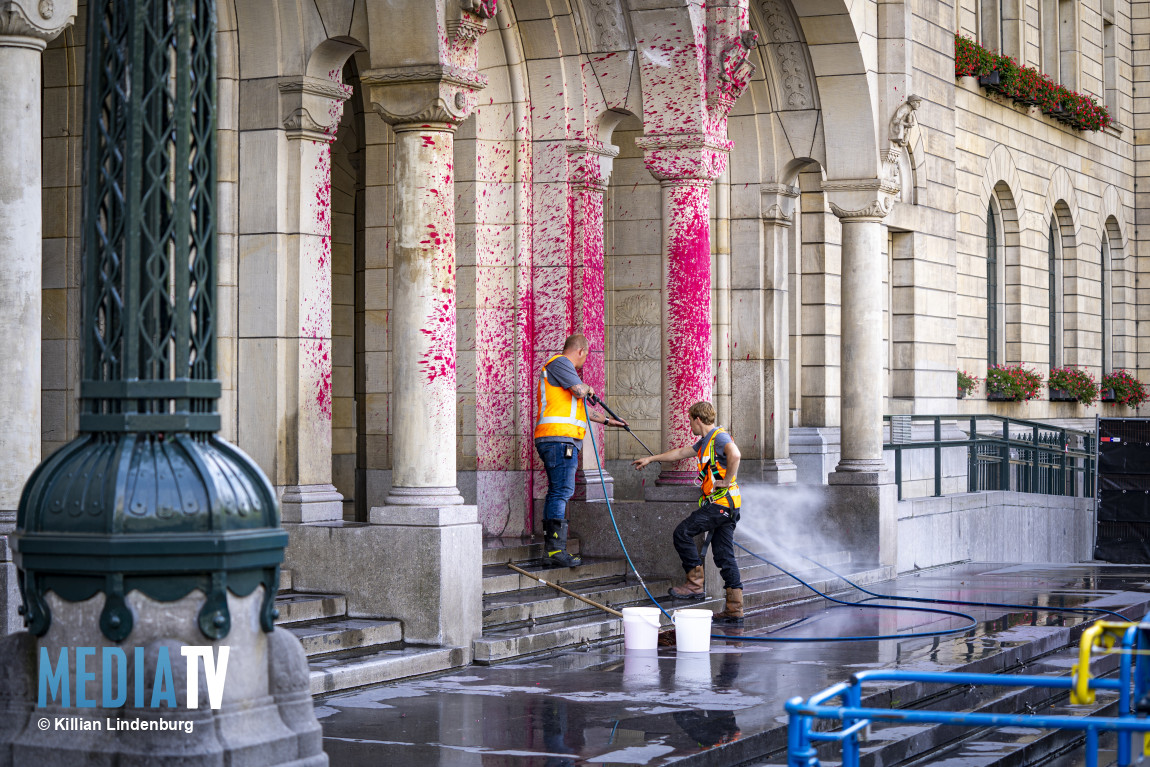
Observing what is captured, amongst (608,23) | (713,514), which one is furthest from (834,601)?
(608,23)

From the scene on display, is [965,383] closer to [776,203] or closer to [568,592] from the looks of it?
[776,203]

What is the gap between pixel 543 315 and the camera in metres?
14.4

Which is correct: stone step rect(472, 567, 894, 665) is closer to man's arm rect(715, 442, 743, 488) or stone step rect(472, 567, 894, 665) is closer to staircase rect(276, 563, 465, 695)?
staircase rect(276, 563, 465, 695)

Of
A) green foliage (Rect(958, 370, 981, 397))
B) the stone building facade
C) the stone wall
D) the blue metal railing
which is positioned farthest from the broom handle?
green foliage (Rect(958, 370, 981, 397))

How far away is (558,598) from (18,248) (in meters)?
5.16

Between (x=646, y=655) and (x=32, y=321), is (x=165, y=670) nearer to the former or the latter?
(x=32, y=321)

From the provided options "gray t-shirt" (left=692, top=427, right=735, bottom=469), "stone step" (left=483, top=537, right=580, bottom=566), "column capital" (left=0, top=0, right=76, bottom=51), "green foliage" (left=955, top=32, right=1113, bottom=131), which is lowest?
"stone step" (left=483, top=537, right=580, bottom=566)

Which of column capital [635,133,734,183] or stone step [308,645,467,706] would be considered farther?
column capital [635,133,734,183]

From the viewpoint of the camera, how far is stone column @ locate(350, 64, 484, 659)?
408 inches

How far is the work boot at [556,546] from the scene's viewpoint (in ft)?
41.5

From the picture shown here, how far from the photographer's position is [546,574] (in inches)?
489

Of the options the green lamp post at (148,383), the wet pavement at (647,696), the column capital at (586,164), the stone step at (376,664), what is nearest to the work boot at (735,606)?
the wet pavement at (647,696)

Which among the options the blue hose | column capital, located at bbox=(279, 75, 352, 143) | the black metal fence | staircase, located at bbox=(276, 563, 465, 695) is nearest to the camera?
staircase, located at bbox=(276, 563, 465, 695)

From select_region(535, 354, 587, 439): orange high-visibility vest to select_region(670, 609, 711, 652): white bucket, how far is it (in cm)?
224
